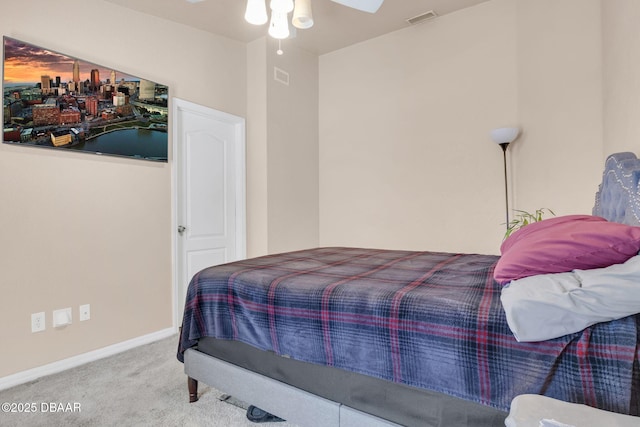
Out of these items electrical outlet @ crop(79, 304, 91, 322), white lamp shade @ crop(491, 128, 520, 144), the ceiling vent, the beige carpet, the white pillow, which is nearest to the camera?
the white pillow

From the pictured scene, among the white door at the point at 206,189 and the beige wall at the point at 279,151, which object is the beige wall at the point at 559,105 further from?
the white door at the point at 206,189

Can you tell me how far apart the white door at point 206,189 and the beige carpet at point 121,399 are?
903 mm

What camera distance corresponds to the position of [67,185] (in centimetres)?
255

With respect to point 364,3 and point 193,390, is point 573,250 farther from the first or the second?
point 193,390

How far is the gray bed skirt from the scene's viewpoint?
3.89 feet

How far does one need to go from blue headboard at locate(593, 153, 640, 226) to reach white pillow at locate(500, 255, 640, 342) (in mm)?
599

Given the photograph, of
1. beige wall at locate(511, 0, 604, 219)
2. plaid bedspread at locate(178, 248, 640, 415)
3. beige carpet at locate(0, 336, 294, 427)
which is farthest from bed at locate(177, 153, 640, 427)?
beige wall at locate(511, 0, 604, 219)

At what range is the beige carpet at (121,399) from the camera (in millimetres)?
1811

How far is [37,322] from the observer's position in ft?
7.84

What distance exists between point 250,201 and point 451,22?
2.75 meters

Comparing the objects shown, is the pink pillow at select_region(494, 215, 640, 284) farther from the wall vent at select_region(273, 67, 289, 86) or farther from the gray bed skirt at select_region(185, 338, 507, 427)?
the wall vent at select_region(273, 67, 289, 86)

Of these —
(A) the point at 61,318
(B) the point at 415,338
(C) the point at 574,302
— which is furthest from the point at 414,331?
(A) the point at 61,318

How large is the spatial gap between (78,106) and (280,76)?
205 centimetres

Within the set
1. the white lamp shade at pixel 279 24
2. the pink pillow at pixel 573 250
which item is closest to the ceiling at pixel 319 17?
the white lamp shade at pixel 279 24
